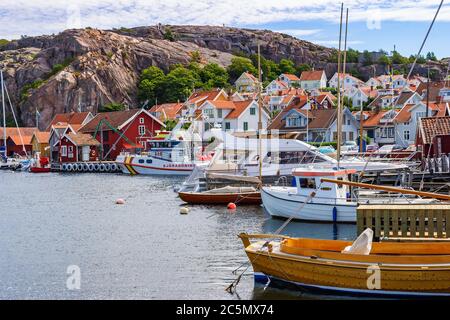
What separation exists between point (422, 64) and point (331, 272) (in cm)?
17072

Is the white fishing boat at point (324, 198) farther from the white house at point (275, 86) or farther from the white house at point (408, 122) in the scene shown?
the white house at point (275, 86)

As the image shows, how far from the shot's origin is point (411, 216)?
2495 centimetres

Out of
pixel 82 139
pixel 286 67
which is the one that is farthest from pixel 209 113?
pixel 286 67

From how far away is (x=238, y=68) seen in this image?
16462 centimetres

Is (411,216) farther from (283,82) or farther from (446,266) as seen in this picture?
(283,82)

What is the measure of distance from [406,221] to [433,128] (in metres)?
29.0

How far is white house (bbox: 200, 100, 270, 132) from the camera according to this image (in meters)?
111

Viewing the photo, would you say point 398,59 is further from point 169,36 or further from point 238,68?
point 169,36

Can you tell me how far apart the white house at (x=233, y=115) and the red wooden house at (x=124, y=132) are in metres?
10.5

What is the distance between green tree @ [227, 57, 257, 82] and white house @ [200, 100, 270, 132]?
50.9 m

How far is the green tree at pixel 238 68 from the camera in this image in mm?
164250

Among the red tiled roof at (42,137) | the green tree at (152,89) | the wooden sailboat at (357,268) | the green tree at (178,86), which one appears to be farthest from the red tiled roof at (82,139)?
the wooden sailboat at (357,268)

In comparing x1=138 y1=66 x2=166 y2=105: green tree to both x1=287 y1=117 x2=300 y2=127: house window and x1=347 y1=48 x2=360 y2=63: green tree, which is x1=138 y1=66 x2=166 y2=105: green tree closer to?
x1=287 y1=117 x2=300 y2=127: house window

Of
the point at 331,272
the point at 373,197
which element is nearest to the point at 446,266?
Answer: the point at 331,272
